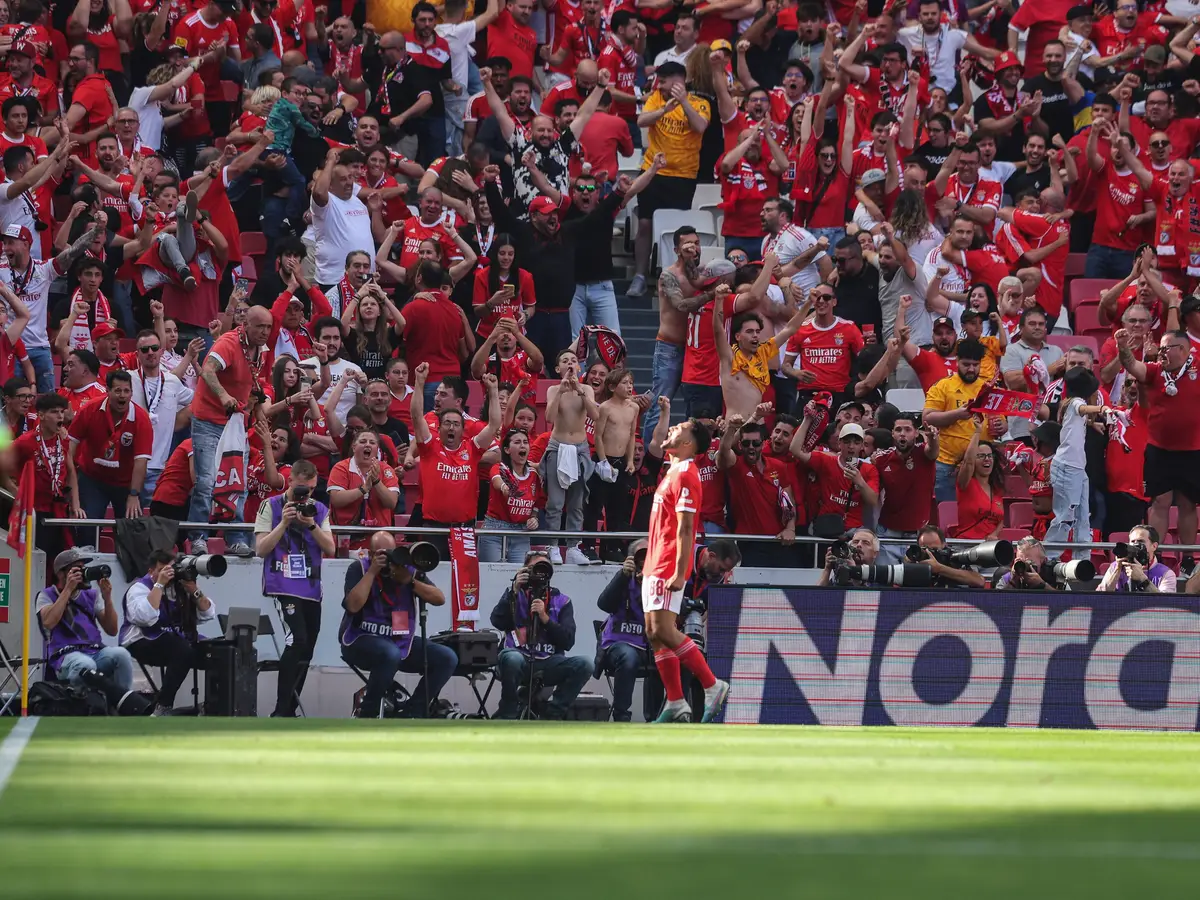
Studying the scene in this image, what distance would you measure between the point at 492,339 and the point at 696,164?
159 inches

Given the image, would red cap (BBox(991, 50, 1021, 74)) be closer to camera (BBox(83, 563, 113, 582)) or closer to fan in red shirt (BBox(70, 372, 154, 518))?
fan in red shirt (BBox(70, 372, 154, 518))

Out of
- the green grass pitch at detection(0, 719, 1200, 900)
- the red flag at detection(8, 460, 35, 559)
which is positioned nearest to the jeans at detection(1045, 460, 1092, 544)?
the green grass pitch at detection(0, 719, 1200, 900)

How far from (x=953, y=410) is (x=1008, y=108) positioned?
20.5 ft

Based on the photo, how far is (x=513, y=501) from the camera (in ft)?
53.1

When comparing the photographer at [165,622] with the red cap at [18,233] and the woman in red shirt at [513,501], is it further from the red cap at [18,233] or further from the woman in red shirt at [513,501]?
the red cap at [18,233]

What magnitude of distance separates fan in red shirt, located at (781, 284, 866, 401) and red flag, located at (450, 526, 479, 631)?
12.9 feet

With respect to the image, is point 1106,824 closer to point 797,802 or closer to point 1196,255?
point 797,802

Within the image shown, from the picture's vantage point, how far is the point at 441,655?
49.0 ft

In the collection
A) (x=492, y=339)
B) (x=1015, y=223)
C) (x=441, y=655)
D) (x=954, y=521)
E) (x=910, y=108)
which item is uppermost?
(x=910, y=108)

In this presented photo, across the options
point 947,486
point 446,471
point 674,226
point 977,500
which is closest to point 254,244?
point 674,226

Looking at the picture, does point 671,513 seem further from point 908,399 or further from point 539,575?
point 908,399

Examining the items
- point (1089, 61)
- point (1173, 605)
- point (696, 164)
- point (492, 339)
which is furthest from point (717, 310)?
point (1089, 61)

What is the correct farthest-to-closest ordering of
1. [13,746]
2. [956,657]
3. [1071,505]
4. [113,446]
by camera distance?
[1071,505] → [113,446] → [956,657] → [13,746]

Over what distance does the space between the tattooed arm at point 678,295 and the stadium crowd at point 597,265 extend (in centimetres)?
3
